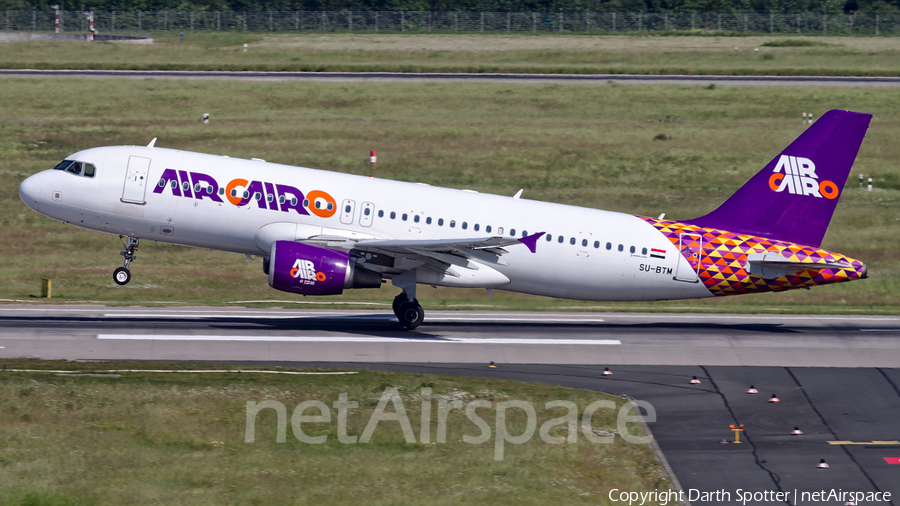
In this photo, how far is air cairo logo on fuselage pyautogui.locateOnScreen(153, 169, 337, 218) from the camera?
3256 centimetres

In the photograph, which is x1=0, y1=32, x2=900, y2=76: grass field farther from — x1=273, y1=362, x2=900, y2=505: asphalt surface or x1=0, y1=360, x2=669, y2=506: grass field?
x1=0, y1=360, x2=669, y2=506: grass field

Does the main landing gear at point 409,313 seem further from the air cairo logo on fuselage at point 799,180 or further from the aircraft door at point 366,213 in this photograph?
the air cairo logo on fuselage at point 799,180

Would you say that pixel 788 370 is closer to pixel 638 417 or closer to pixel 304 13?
pixel 638 417

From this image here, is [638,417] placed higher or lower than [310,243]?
lower

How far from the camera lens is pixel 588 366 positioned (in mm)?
29922

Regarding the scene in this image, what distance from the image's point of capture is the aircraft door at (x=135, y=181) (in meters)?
32.8

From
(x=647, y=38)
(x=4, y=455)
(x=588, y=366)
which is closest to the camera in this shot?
(x=4, y=455)

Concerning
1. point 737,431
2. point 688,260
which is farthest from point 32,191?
point 737,431

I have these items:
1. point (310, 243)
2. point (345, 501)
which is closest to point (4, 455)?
point (345, 501)

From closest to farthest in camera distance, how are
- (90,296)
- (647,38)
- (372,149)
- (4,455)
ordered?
(4,455) < (90,296) < (372,149) < (647,38)

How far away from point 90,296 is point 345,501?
24.2 m

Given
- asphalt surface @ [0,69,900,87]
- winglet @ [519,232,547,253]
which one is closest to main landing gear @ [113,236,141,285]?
winglet @ [519,232,547,253]

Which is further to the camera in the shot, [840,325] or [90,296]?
[90,296]
